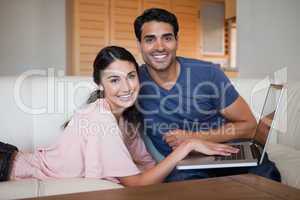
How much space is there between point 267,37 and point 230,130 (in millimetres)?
1042

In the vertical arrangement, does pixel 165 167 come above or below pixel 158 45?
below

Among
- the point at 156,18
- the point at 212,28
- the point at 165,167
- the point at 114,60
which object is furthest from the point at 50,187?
the point at 212,28

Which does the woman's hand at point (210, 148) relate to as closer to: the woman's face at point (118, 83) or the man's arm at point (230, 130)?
the man's arm at point (230, 130)

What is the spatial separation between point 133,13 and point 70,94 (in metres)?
2.01

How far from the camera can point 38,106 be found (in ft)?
4.05

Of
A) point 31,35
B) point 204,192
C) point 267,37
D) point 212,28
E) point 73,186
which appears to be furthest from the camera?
point 212,28

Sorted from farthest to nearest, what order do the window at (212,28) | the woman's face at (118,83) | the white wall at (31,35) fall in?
1. the window at (212,28)
2. the white wall at (31,35)
3. the woman's face at (118,83)

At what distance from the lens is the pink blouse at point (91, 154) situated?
887 mm

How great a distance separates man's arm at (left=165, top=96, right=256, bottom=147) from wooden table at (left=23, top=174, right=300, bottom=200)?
41 centimetres

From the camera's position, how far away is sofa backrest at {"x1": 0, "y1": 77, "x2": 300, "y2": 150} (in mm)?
1208

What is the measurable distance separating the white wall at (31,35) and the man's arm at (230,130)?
84.6 inches

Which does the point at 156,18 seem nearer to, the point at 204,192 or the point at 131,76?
the point at 131,76

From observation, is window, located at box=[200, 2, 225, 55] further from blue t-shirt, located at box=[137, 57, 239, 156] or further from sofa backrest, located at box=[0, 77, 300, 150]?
blue t-shirt, located at box=[137, 57, 239, 156]

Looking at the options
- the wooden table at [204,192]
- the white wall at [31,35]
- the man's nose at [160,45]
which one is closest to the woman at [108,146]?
the man's nose at [160,45]
